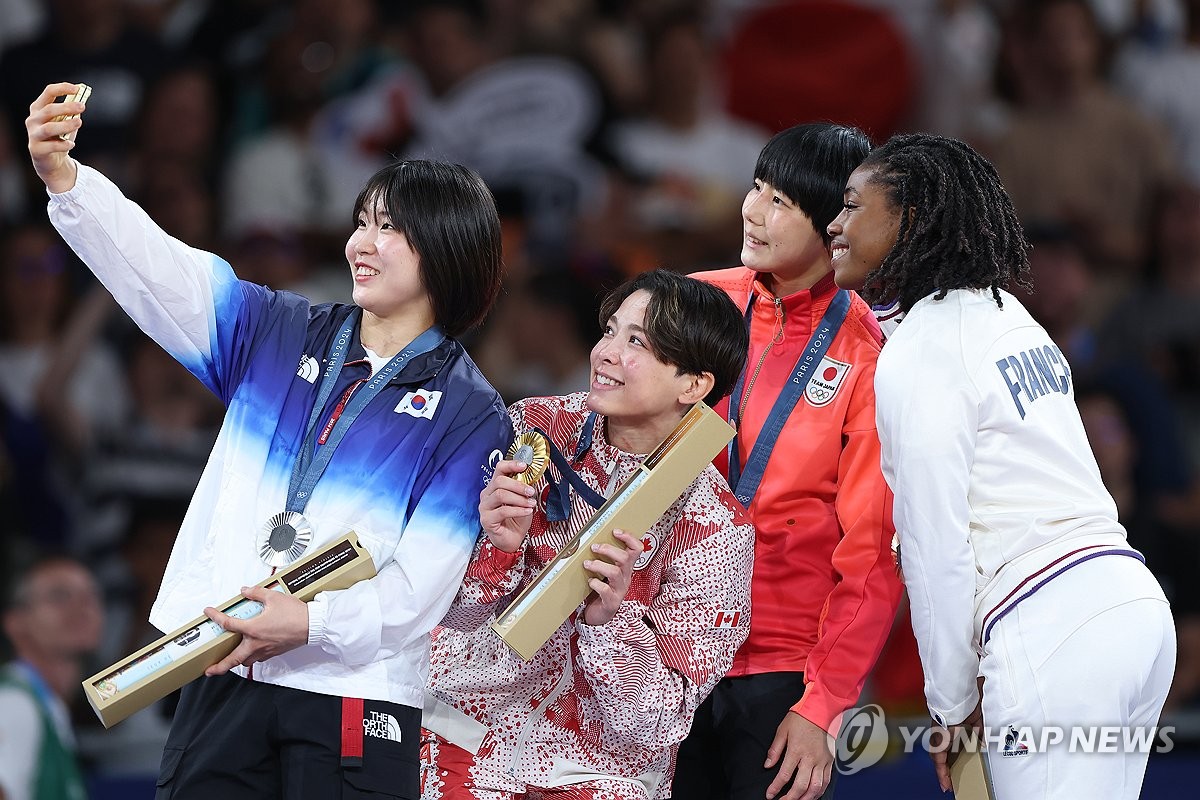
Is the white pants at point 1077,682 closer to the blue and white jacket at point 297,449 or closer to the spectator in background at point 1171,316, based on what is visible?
the blue and white jacket at point 297,449

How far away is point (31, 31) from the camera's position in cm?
716

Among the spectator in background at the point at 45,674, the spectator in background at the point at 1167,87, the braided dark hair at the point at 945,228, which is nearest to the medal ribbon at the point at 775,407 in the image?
the braided dark hair at the point at 945,228

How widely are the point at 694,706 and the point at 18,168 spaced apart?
506 centimetres

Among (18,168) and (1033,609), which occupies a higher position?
(18,168)

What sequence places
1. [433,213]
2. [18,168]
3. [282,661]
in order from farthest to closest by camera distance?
[18,168] < [433,213] < [282,661]

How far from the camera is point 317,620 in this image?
2.80m

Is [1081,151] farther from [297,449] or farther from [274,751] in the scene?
[274,751]

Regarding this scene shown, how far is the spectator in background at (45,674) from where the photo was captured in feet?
17.2

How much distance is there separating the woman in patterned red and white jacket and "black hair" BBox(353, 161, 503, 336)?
0.33 metres

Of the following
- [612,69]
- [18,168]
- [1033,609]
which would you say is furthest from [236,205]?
[1033,609]

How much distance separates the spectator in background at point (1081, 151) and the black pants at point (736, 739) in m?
4.67

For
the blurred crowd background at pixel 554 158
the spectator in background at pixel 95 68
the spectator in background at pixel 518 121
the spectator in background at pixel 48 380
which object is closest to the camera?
the spectator in background at pixel 48 380

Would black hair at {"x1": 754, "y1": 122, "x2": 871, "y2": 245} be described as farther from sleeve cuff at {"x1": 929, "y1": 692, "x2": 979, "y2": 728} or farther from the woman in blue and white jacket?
sleeve cuff at {"x1": 929, "y1": 692, "x2": 979, "y2": 728}

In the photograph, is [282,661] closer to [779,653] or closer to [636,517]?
[636,517]
